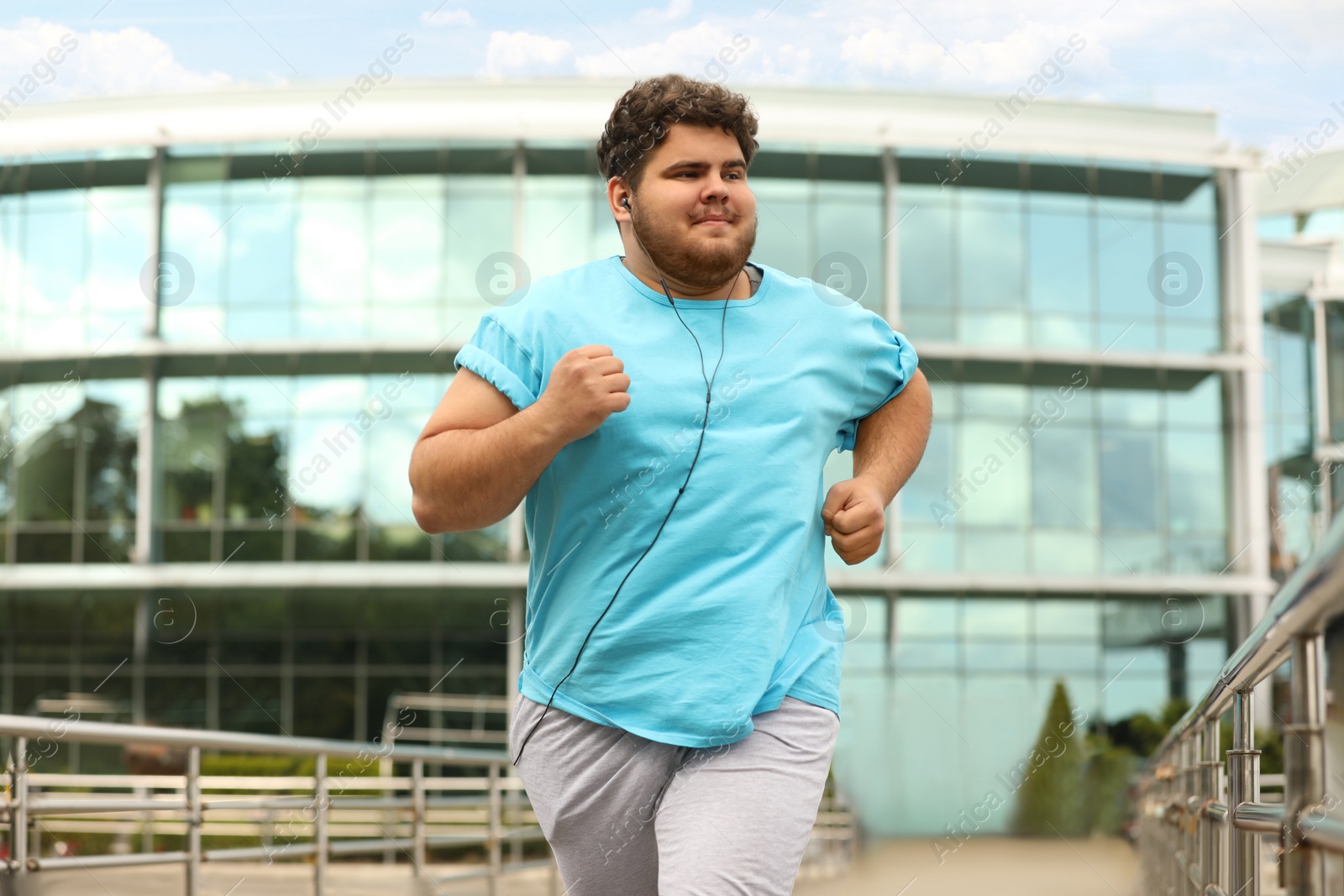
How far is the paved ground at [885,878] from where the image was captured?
510cm

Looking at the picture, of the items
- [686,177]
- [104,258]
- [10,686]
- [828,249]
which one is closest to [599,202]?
[828,249]

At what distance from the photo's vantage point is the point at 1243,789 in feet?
10.3

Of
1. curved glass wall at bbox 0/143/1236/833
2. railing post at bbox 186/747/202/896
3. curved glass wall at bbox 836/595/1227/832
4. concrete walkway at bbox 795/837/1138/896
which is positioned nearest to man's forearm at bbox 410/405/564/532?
railing post at bbox 186/747/202/896

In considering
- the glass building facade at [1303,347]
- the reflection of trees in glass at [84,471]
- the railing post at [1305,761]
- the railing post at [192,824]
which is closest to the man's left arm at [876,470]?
the railing post at [1305,761]

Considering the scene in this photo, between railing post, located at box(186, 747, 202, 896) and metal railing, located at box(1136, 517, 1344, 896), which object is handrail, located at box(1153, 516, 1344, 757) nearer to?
metal railing, located at box(1136, 517, 1344, 896)

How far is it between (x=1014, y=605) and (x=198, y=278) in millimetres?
15190

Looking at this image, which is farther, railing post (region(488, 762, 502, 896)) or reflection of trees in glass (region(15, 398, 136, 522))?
reflection of trees in glass (region(15, 398, 136, 522))

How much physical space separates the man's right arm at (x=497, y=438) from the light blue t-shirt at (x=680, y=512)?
0.08 metres

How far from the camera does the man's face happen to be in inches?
92.0

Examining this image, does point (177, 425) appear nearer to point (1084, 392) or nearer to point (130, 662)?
point (130, 662)

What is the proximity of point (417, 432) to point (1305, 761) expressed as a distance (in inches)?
884

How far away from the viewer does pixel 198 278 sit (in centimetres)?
2414

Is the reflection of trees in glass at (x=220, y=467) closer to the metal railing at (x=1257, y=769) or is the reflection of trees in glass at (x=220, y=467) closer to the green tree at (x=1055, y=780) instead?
the green tree at (x=1055, y=780)

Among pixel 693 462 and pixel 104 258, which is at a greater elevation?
pixel 104 258
